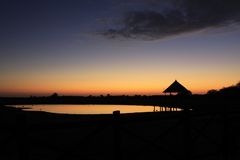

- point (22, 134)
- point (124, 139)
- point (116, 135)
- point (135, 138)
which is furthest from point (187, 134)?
point (124, 139)

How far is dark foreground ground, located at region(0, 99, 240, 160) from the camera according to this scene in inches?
181

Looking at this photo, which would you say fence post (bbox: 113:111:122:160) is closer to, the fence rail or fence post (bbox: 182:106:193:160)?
the fence rail

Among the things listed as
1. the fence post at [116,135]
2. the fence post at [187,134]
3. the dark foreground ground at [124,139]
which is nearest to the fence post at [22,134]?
the dark foreground ground at [124,139]

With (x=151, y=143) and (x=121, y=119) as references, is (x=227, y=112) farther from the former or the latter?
(x=121, y=119)

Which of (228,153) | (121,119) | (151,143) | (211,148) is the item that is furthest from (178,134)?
(121,119)

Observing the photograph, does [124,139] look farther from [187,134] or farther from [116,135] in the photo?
Answer: [116,135]

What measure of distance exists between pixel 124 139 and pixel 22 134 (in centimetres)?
876

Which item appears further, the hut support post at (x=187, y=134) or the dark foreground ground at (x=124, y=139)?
the hut support post at (x=187, y=134)

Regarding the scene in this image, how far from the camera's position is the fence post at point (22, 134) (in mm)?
4449

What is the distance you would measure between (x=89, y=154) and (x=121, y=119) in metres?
5.24

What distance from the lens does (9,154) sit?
10430mm

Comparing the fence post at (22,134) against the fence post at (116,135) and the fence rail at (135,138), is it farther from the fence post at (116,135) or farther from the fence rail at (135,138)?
the fence post at (116,135)

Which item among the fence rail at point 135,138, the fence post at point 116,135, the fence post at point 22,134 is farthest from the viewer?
the fence post at point 116,135

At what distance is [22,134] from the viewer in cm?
448
